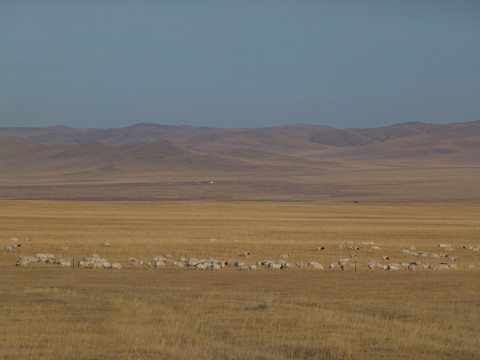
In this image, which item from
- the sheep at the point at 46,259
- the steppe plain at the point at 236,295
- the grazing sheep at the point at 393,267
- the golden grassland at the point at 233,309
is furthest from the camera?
the sheep at the point at 46,259

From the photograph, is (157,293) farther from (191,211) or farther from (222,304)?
(191,211)

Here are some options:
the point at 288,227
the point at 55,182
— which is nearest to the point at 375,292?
the point at 288,227

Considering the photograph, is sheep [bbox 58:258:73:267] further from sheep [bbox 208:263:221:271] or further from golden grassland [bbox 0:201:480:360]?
sheep [bbox 208:263:221:271]

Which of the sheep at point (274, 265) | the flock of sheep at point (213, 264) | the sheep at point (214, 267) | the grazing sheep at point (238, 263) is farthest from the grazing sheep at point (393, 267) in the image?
the sheep at point (214, 267)

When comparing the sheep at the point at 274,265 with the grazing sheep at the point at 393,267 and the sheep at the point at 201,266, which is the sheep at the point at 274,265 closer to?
the sheep at the point at 201,266

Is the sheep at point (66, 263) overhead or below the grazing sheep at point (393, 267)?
below

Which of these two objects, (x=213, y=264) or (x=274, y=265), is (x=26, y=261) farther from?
(x=274, y=265)

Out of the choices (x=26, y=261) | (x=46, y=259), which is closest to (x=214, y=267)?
(x=46, y=259)

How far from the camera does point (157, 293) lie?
53.8 feet

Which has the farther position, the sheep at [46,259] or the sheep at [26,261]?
the sheep at [46,259]

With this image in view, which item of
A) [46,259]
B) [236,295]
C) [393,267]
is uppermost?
[236,295]

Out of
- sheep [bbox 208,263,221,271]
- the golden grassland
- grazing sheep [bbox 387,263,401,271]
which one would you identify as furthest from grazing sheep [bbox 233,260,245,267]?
grazing sheep [bbox 387,263,401,271]

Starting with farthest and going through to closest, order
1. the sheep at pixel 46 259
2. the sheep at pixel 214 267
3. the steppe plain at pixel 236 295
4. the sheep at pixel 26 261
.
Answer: the sheep at pixel 46 259 → the sheep at pixel 214 267 → the sheep at pixel 26 261 → the steppe plain at pixel 236 295

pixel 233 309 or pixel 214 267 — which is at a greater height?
pixel 233 309
